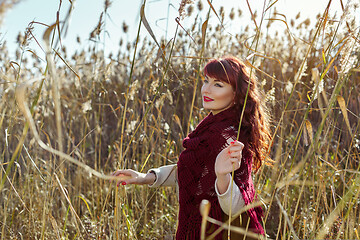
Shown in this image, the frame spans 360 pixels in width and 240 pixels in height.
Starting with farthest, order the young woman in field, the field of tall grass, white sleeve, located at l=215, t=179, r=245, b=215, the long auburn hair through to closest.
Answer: the long auburn hair
the young woman in field
white sleeve, located at l=215, t=179, r=245, b=215
the field of tall grass

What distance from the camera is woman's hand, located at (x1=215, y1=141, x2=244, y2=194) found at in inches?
37.9

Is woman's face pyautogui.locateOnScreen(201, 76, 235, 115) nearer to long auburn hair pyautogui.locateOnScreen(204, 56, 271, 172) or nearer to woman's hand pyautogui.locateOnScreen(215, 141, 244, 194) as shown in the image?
long auburn hair pyautogui.locateOnScreen(204, 56, 271, 172)

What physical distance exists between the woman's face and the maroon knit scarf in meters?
0.03

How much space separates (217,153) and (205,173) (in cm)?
9

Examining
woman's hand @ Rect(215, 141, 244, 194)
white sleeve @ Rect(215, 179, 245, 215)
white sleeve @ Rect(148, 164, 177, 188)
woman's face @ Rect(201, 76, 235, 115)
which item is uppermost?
woman's face @ Rect(201, 76, 235, 115)

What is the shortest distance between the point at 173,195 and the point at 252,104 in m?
0.81

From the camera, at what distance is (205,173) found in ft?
4.25

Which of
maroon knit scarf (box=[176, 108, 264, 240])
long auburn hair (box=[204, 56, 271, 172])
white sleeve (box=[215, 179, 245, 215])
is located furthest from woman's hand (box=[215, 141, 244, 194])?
long auburn hair (box=[204, 56, 271, 172])

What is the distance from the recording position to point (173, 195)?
201 centimetres

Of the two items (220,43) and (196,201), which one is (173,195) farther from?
(220,43)

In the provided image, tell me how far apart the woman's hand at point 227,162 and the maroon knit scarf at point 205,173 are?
132mm

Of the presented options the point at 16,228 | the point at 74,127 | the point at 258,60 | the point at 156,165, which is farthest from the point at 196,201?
the point at 74,127

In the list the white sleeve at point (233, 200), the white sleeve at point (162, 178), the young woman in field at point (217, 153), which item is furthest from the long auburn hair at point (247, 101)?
the white sleeve at point (162, 178)

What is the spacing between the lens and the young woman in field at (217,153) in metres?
1.24
